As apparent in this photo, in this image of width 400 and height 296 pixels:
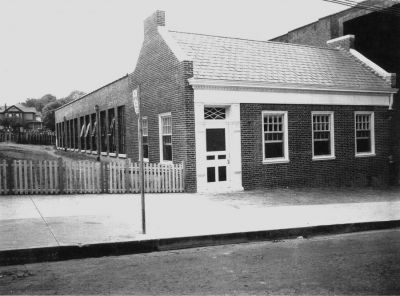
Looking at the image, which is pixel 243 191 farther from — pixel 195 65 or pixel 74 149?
pixel 74 149

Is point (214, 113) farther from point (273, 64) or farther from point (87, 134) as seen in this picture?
point (87, 134)

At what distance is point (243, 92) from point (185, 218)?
6765 millimetres

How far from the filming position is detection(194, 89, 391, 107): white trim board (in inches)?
579

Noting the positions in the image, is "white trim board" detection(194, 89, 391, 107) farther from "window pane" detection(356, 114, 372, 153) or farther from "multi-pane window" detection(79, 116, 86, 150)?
"multi-pane window" detection(79, 116, 86, 150)

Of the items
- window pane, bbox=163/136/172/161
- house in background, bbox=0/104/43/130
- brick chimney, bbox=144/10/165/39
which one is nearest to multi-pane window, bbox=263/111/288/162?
window pane, bbox=163/136/172/161

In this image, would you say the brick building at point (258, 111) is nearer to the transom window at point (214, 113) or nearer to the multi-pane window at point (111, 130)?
the transom window at point (214, 113)

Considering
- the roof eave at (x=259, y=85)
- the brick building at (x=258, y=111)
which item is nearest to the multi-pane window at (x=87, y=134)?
the brick building at (x=258, y=111)

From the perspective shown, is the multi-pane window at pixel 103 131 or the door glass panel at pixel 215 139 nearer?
the door glass panel at pixel 215 139

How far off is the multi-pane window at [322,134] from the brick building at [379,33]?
370 cm

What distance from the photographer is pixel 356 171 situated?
1842 centimetres

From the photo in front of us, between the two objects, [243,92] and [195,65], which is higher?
[195,65]

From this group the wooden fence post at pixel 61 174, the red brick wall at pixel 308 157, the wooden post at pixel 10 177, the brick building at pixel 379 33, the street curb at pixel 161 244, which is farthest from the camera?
the brick building at pixel 379 33

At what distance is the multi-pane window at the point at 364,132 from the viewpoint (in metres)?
18.7

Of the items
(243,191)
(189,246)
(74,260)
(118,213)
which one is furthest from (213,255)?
(243,191)
